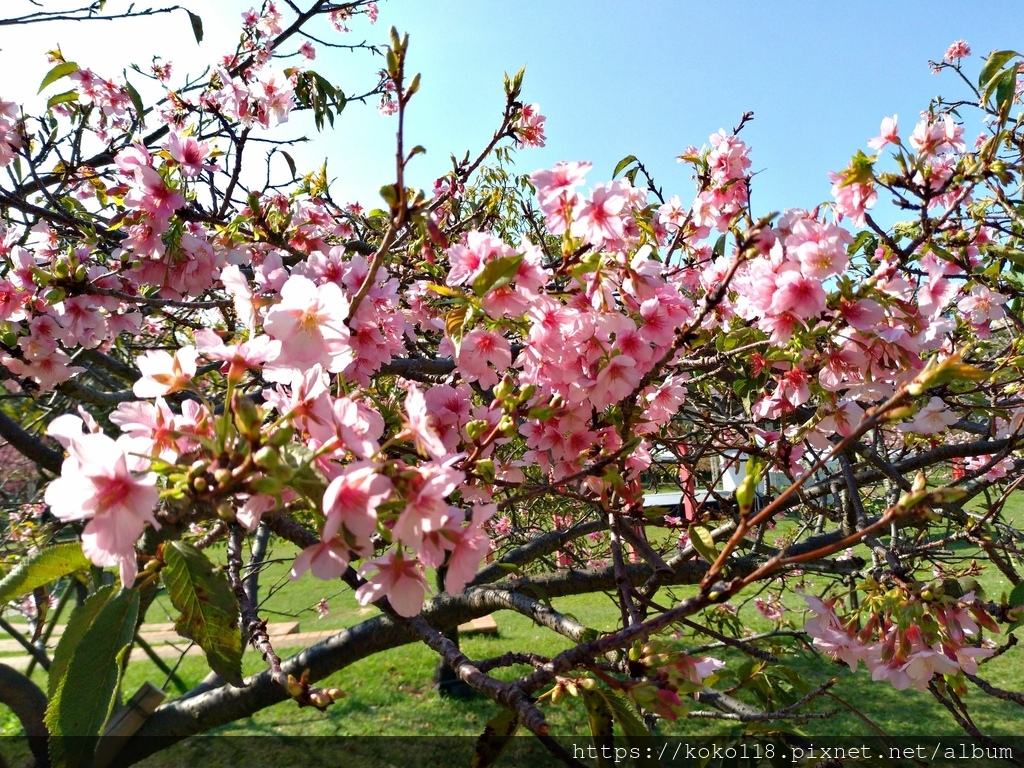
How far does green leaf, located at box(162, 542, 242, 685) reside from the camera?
32.7 inches

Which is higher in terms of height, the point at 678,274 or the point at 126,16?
the point at 126,16

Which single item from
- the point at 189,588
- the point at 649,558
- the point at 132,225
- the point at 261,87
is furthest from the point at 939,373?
the point at 261,87

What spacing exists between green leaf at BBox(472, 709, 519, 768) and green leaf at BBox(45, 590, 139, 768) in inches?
21.3

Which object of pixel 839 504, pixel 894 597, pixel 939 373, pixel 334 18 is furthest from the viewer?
pixel 334 18

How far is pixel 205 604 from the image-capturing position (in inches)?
33.7

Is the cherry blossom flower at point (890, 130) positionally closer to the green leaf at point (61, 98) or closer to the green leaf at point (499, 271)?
the green leaf at point (499, 271)

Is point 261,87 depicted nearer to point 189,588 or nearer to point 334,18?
point 189,588

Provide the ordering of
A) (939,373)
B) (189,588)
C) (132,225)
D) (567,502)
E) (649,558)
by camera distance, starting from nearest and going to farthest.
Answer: (939,373), (189,588), (649,558), (132,225), (567,502)

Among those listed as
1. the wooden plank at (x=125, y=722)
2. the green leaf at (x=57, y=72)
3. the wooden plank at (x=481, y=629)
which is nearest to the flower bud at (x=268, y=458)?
the green leaf at (x=57, y=72)

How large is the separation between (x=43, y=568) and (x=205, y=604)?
0.27 m

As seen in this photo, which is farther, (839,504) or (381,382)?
(839,504)

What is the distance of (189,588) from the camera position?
85cm

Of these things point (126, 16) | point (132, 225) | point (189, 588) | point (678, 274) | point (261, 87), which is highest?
point (126, 16)

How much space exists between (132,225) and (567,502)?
10.2ft
